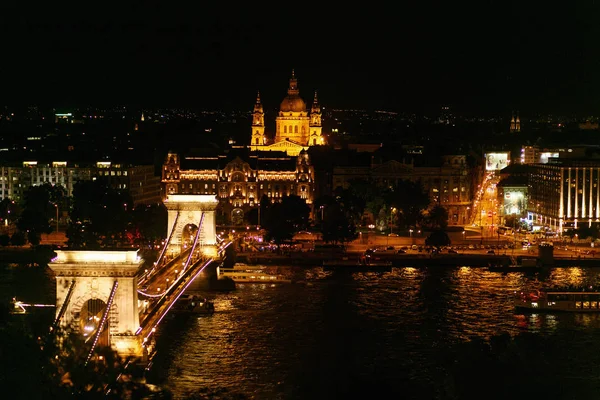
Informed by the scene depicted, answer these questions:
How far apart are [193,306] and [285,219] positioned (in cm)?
928

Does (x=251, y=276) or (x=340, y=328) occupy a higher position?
(x=251, y=276)

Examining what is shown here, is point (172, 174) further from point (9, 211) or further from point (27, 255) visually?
point (27, 255)

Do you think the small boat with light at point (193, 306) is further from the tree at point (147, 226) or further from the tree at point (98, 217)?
the tree at point (147, 226)

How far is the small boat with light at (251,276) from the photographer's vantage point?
23.3 metres

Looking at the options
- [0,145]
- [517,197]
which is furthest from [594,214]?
[0,145]

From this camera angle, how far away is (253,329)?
18250 millimetres

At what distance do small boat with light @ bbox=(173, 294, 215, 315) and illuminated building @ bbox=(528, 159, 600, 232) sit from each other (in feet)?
43.3

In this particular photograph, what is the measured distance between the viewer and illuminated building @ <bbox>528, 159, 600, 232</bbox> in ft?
102

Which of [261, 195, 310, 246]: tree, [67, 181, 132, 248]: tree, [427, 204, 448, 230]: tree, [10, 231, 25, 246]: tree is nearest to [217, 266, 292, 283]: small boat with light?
[67, 181, 132, 248]: tree

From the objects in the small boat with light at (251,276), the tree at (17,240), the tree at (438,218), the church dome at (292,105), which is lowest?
the small boat with light at (251,276)

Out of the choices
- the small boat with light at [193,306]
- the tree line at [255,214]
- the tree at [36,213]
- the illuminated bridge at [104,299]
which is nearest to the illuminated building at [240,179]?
the tree line at [255,214]

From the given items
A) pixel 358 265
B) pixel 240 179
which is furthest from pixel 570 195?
pixel 240 179

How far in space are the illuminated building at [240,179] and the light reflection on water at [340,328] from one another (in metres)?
8.75

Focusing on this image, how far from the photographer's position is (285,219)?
2894 cm
